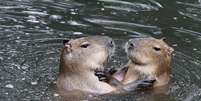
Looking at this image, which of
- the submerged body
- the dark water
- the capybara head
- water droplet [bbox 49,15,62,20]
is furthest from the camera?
water droplet [bbox 49,15,62,20]

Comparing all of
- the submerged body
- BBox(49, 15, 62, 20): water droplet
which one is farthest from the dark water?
the submerged body

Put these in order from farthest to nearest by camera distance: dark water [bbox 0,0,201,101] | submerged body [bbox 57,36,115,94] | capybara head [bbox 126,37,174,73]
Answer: capybara head [bbox 126,37,174,73] → dark water [bbox 0,0,201,101] → submerged body [bbox 57,36,115,94]

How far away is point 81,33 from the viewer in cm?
1059

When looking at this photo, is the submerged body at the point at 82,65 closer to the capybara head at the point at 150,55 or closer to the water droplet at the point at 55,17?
the capybara head at the point at 150,55

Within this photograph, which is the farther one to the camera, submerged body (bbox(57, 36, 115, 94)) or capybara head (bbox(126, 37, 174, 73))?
capybara head (bbox(126, 37, 174, 73))

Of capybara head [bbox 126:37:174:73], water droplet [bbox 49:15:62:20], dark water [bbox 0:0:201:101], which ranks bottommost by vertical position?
dark water [bbox 0:0:201:101]

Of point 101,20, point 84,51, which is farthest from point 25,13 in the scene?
point 84,51

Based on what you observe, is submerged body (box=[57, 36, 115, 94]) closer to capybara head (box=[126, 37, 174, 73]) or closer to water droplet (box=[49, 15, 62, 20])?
capybara head (box=[126, 37, 174, 73])

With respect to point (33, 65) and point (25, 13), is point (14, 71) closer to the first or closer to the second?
point (33, 65)

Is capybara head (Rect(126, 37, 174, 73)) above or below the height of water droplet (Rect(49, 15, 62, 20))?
above

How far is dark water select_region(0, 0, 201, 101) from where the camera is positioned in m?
8.41

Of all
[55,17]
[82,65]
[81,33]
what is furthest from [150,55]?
[55,17]

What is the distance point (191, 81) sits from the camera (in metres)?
8.84

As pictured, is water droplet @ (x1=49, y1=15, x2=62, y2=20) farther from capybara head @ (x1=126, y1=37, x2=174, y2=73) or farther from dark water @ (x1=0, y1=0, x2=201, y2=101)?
capybara head @ (x1=126, y1=37, x2=174, y2=73)
